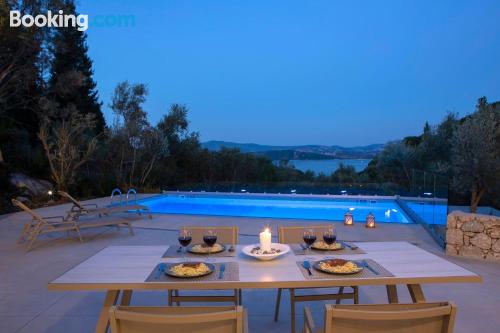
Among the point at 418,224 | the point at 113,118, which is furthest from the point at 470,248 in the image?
the point at 113,118

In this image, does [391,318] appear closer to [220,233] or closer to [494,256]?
[220,233]

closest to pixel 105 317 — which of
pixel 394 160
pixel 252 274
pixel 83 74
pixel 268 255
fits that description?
pixel 252 274

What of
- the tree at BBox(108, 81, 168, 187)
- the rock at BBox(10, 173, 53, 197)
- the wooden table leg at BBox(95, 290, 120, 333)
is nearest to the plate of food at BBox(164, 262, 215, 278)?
the wooden table leg at BBox(95, 290, 120, 333)

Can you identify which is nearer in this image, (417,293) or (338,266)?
(338,266)

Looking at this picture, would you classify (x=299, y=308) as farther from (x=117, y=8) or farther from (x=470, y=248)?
(x=117, y=8)

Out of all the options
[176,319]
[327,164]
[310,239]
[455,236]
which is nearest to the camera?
[176,319]

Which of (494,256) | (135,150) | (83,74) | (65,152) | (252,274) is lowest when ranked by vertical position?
(494,256)

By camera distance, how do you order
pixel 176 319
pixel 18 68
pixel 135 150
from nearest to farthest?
pixel 176 319
pixel 18 68
pixel 135 150

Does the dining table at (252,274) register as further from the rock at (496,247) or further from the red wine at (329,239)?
the rock at (496,247)

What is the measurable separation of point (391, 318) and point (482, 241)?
3.95 m

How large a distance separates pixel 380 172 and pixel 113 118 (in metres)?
9.72

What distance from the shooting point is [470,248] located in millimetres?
4672

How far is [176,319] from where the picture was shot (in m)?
1.34

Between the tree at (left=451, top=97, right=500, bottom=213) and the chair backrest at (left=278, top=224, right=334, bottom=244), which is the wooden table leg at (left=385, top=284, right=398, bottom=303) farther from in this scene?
the tree at (left=451, top=97, right=500, bottom=213)
